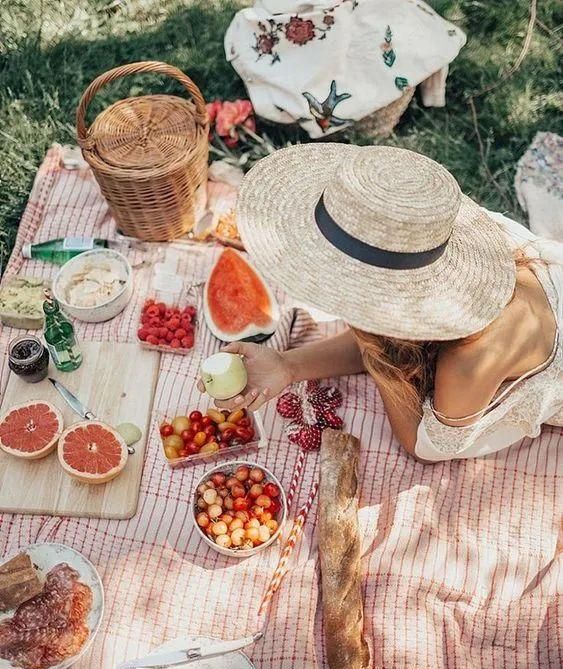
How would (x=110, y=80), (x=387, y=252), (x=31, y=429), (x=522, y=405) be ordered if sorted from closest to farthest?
1. (x=387, y=252)
2. (x=522, y=405)
3. (x=31, y=429)
4. (x=110, y=80)

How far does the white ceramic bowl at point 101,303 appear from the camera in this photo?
387 cm

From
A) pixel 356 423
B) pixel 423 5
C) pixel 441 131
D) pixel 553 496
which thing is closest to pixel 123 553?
pixel 356 423

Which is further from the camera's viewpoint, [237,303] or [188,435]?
[237,303]

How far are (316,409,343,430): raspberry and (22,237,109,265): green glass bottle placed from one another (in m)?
1.72

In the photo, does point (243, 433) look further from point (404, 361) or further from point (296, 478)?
point (404, 361)

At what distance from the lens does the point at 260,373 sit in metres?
3.35

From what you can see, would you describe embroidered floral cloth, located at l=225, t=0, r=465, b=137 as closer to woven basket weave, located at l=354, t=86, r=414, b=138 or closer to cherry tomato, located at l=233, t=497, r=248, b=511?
woven basket weave, located at l=354, t=86, r=414, b=138

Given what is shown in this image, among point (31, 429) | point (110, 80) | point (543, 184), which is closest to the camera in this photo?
point (31, 429)

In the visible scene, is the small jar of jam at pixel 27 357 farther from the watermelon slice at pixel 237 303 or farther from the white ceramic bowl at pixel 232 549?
the white ceramic bowl at pixel 232 549

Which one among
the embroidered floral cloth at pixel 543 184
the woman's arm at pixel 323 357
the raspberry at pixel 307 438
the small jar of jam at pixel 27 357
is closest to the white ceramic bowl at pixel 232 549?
the raspberry at pixel 307 438

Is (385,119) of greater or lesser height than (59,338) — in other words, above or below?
above

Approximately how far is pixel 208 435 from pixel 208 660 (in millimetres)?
1046

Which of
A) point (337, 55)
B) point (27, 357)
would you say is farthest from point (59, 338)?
point (337, 55)

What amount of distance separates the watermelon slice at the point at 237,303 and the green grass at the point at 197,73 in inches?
59.3
